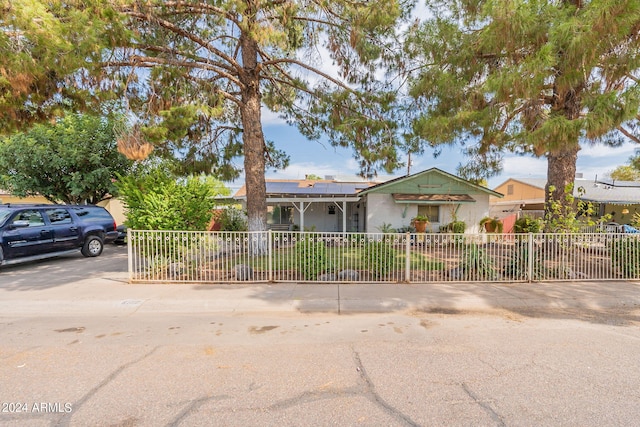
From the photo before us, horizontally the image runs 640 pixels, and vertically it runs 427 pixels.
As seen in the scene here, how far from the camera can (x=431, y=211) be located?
53.9ft

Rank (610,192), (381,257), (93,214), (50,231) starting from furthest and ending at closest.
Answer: (610,192) → (93,214) → (50,231) → (381,257)

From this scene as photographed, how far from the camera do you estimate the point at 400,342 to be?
13.4 feet

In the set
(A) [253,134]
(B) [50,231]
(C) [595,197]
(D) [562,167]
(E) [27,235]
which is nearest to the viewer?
Answer: (E) [27,235]

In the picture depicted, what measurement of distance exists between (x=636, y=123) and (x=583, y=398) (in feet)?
33.6

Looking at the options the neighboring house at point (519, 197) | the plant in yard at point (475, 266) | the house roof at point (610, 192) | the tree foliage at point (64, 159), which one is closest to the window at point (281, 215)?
the tree foliage at point (64, 159)

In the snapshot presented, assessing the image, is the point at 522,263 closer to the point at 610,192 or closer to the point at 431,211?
the point at 431,211

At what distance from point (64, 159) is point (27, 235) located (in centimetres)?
655

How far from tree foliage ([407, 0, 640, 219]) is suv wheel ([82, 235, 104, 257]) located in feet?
37.5

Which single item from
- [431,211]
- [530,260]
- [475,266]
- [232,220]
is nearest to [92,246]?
[232,220]

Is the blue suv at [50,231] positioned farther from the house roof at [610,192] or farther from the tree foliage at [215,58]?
the house roof at [610,192]

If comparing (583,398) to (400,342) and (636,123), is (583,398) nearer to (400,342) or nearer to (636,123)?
(400,342)

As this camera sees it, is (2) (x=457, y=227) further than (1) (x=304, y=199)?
No

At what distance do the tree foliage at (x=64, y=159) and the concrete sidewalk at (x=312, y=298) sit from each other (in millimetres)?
9053

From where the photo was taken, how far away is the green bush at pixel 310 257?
717 cm
